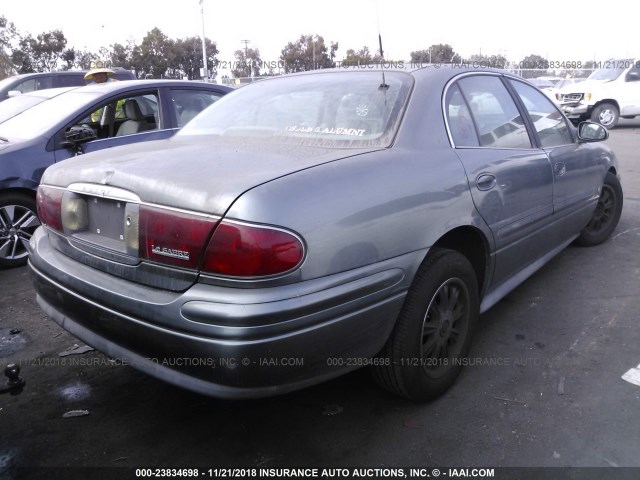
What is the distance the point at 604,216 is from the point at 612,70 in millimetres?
12865

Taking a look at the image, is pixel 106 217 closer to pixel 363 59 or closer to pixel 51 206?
pixel 51 206

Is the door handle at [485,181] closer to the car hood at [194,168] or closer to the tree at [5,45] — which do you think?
the car hood at [194,168]

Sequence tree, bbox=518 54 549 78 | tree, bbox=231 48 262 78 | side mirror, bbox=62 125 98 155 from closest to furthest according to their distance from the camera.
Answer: side mirror, bbox=62 125 98 155 → tree, bbox=518 54 549 78 → tree, bbox=231 48 262 78

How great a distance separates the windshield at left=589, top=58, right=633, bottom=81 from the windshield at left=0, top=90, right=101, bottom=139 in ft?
48.6

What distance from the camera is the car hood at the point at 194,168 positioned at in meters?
1.84

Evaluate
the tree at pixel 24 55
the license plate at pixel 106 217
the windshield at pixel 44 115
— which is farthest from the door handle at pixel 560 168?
the tree at pixel 24 55

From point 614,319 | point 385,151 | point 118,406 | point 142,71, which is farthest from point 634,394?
point 142,71

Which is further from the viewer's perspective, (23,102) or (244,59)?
(244,59)

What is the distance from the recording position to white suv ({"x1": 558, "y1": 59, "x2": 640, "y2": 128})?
48.3 feet

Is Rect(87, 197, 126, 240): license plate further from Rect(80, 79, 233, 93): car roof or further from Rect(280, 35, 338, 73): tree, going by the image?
Rect(280, 35, 338, 73): tree

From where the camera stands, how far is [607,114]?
1509 cm

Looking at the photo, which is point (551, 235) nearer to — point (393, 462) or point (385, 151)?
point (385, 151)

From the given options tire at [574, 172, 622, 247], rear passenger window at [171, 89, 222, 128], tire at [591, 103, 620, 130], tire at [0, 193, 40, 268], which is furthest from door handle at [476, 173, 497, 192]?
tire at [591, 103, 620, 130]

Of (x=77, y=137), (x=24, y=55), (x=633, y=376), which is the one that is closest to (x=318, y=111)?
(x=633, y=376)
